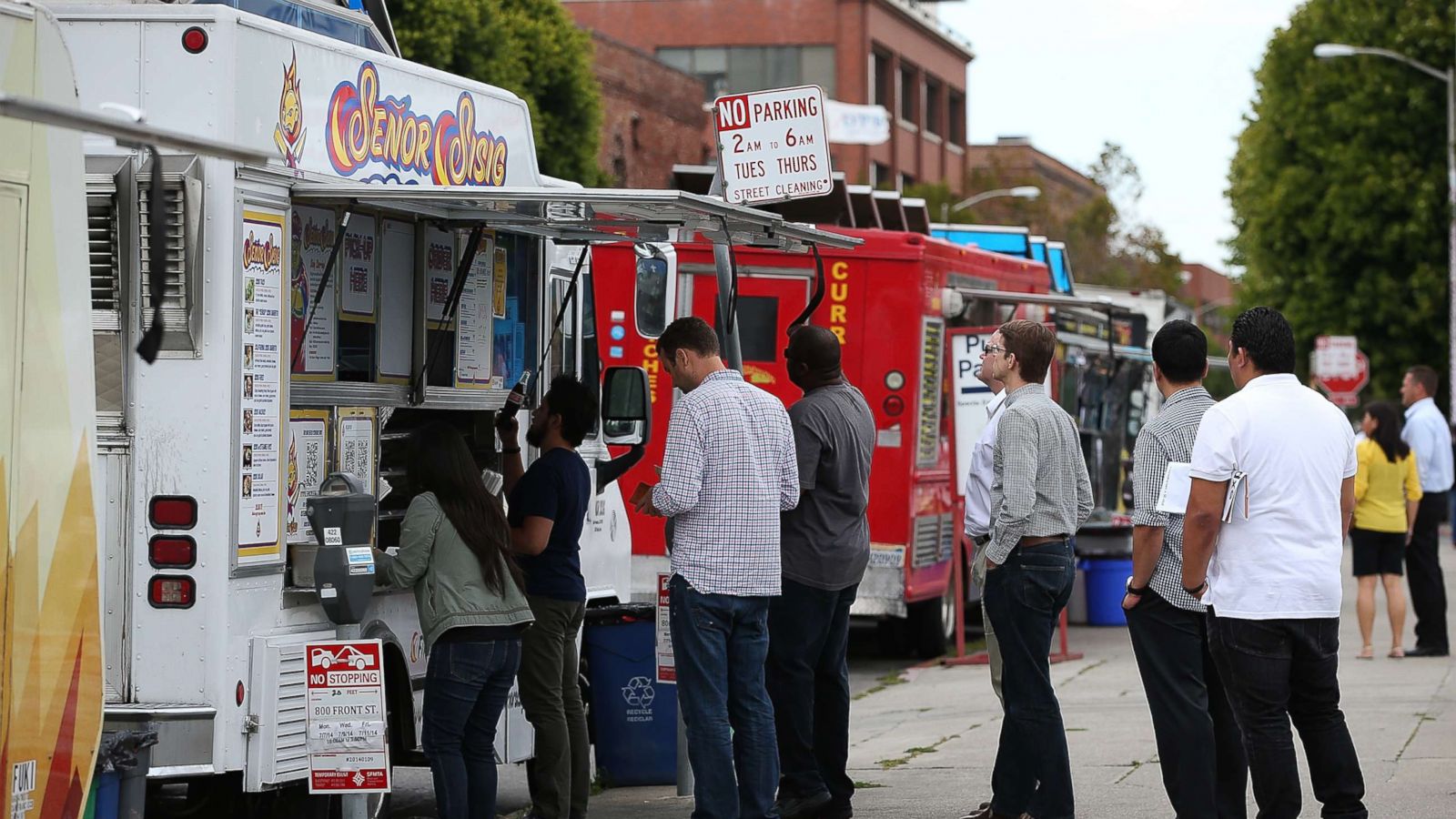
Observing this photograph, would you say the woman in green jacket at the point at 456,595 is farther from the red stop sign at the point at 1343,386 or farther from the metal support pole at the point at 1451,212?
the red stop sign at the point at 1343,386

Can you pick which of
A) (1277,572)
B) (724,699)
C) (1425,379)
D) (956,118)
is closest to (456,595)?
(724,699)

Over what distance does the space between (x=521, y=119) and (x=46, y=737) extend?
3.96 meters

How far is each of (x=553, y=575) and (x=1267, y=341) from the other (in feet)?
9.13

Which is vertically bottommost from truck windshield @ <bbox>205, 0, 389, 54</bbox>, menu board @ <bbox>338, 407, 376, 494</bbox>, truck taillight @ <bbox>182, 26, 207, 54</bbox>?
menu board @ <bbox>338, 407, 376, 494</bbox>

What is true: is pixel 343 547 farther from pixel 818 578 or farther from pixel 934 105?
pixel 934 105

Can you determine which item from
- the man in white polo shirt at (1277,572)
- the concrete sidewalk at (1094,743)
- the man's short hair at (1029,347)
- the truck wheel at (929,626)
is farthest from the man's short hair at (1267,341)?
the truck wheel at (929,626)

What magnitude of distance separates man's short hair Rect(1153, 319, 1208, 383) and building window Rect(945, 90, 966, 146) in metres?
61.8

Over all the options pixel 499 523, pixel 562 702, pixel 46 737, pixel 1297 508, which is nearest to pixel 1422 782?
pixel 1297 508

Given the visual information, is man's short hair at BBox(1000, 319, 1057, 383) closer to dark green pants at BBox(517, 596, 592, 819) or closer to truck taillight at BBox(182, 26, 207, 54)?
dark green pants at BBox(517, 596, 592, 819)

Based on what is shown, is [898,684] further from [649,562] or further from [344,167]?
[344,167]

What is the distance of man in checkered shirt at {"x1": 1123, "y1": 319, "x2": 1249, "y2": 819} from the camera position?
7199 millimetres

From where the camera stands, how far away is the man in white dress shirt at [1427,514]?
14.5 meters

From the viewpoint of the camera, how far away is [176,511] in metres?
6.27

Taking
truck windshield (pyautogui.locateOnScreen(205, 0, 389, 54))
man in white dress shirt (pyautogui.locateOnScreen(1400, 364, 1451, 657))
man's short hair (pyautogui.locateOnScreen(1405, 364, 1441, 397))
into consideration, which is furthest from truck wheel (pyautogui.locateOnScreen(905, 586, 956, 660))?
truck windshield (pyautogui.locateOnScreen(205, 0, 389, 54))
